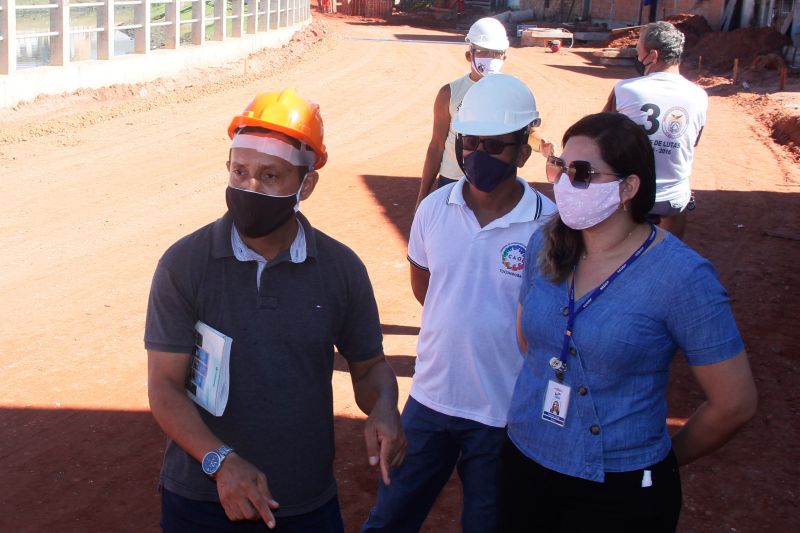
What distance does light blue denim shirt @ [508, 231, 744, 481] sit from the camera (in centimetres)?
304

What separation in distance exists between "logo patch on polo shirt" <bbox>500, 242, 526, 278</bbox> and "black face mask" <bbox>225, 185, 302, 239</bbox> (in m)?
1.08

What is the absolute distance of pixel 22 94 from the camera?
655 inches

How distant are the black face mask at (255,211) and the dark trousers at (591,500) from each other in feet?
3.74

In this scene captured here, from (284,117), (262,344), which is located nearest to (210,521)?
(262,344)

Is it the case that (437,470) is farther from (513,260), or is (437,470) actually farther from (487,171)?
(487,171)

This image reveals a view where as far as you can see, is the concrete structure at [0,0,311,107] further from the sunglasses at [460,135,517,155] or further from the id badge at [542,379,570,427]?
the id badge at [542,379,570,427]

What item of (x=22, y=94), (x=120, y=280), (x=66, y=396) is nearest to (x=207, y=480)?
(x=66, y=396)

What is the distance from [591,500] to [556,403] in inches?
12.7

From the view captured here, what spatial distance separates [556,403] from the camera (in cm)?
323

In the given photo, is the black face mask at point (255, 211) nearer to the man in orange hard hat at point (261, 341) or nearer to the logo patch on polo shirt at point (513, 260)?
the man in orange hard hat at point (261, 341)

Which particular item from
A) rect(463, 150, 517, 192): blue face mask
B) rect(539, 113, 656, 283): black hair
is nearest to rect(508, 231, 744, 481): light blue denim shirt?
rect(539, 113, 656, 283): black hair

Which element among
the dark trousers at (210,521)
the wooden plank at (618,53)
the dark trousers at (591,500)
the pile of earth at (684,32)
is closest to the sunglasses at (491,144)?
the dark trousers at (591,500)

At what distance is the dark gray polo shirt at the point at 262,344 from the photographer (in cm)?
299

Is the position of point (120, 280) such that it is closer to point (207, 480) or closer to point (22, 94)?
point (207, 480)
